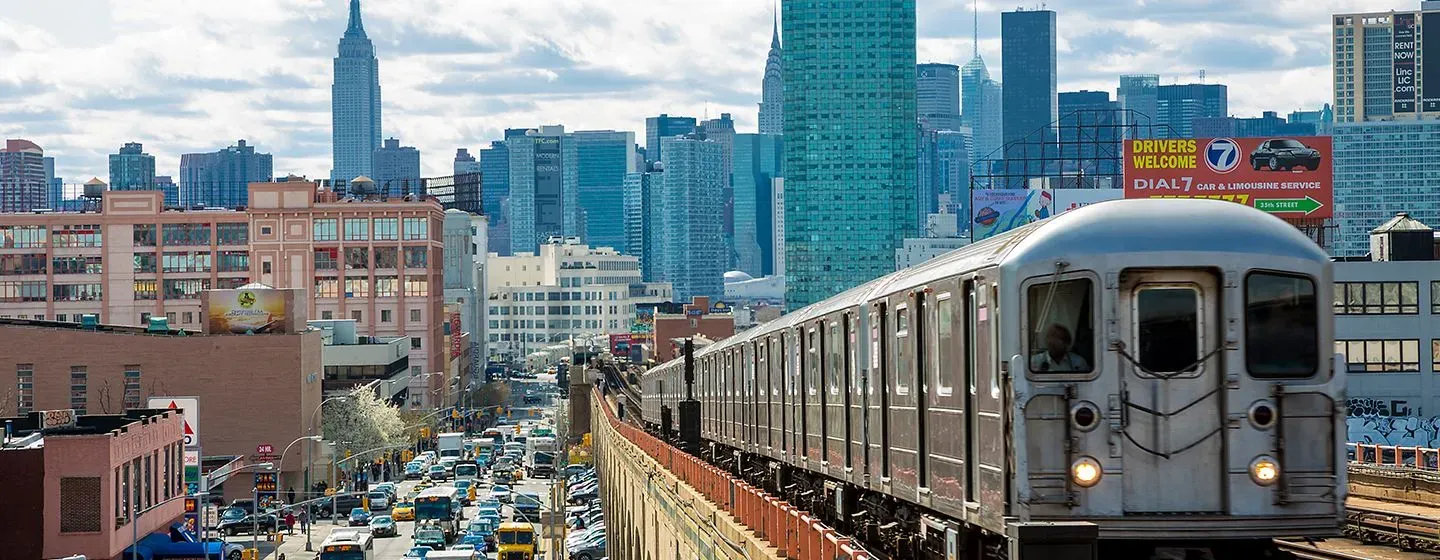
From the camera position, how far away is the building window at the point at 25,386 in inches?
3501

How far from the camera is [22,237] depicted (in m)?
143

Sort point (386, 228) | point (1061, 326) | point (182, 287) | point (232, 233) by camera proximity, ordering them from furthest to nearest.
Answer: point (182, 287)
point (232, 233)
point (386, 228)
point (1061, 326)

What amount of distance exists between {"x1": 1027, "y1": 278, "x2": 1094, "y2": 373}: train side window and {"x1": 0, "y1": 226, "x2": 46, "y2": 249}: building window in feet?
456

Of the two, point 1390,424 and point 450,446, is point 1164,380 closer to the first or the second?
point 1390,424

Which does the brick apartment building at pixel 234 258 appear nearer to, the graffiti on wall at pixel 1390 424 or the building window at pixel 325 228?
the building window at pixel 325 228

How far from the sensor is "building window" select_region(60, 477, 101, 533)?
158 ft

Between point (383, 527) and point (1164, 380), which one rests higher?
point (1164, 380)

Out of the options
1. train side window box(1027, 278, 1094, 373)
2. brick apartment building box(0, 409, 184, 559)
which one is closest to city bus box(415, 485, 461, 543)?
brick apartment building box(0, 409, 184, 559)

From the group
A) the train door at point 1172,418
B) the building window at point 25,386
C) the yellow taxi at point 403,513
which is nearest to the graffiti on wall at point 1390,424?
the yellow taxi at point 403,513

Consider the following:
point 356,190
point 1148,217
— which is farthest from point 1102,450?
point 356,190

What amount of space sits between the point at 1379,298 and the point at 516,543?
99.9 ft

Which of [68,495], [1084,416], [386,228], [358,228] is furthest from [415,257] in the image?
[1084,416]

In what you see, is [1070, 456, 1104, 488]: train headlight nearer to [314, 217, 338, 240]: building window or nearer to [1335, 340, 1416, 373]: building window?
[1335, 340, 1416, 373]: building window

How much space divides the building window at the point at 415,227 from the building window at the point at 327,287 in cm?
634
